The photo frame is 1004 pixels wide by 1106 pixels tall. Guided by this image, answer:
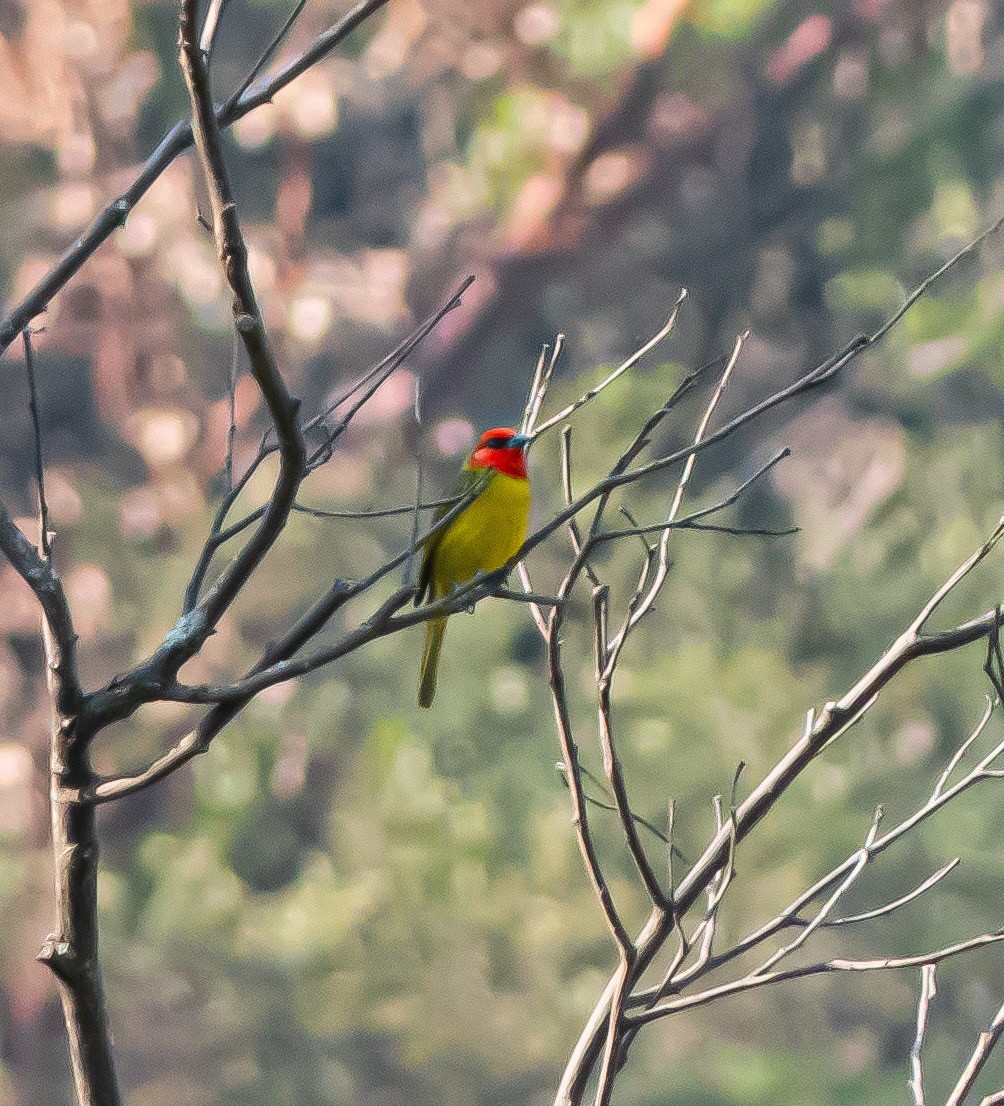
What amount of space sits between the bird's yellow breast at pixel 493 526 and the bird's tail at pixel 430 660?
3.5 inches

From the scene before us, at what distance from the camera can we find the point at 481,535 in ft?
8.23

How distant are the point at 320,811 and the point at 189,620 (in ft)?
18.7

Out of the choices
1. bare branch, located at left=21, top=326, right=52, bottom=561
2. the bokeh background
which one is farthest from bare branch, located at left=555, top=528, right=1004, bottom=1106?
the bokeh background

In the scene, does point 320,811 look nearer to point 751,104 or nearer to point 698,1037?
point 698,1037

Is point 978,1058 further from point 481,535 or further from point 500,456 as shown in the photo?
point 500,456

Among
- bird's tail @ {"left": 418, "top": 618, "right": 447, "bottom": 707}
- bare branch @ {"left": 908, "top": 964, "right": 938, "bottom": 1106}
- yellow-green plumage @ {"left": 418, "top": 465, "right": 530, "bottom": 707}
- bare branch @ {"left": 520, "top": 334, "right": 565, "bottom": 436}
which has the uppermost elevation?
yellow-green plumage @ {"left": 418, "top": 465, "right": 530, "bottom": 707}

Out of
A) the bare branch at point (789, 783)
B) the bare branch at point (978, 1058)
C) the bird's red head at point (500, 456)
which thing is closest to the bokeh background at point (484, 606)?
the bird's red head at point (500, 456)

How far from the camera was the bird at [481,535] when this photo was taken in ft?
8.21

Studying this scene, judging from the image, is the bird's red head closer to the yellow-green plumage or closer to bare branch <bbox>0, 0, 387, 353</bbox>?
the yellow-green plumage

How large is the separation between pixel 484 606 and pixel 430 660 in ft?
13.6

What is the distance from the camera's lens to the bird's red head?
256 centimetres

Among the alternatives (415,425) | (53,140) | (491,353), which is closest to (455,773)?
(491,353)

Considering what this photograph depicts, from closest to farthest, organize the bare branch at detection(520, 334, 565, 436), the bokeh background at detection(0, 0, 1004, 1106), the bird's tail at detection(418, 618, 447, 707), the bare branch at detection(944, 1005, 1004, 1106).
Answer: the bare branch at detection(944, 1005, 1004, 1106)
the bare branch at detection(520, 334, 565, 436)
the bird's tail at detection(418, 618, 447, 707)
the bokeh background at detection(0, 0, 1004, 1106)

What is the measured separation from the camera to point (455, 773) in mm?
6812
